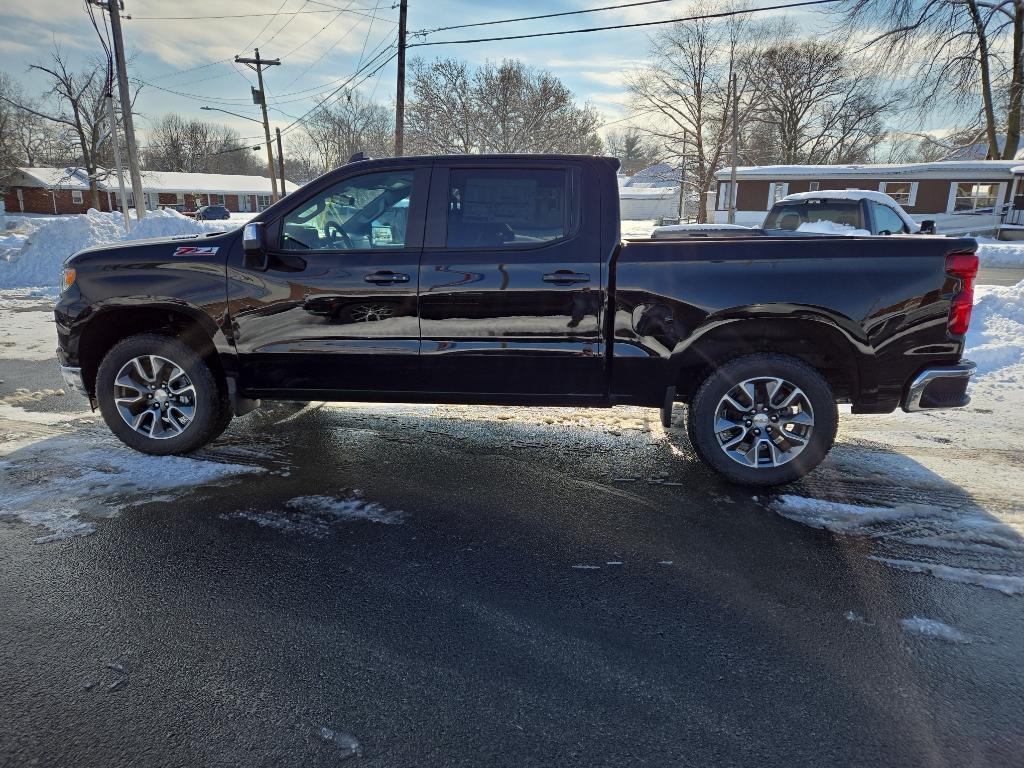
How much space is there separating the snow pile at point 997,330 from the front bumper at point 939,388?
135 inches

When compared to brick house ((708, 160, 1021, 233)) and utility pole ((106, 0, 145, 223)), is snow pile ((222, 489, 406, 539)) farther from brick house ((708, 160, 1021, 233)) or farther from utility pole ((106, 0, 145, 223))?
brick house ((708, 160, 1021, 233))

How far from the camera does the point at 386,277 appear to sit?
13.5ft

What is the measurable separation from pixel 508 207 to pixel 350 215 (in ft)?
3.49

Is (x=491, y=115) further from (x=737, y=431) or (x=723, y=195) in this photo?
(x=737, y=431)

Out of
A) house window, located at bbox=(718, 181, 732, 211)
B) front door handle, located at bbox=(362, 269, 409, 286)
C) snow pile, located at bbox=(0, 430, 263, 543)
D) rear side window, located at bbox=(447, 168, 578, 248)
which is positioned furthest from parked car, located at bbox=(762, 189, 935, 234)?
house window, located at bbox=(718, 181, 732, 211)

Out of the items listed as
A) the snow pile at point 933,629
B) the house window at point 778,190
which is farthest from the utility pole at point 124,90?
the house window at point 778,190

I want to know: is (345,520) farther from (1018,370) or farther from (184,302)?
(1018,370)

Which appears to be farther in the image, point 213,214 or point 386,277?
point 213,214

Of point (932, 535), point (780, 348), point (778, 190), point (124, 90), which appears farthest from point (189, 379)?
point (778, 190)

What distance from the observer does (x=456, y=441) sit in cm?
495

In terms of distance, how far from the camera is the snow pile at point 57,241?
14023 millimetres

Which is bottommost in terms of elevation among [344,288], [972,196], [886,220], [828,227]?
[344,288]

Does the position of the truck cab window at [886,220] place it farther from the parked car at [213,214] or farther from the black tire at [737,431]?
the parked car at [213,214]

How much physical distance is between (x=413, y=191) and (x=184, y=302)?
173 centimetres
